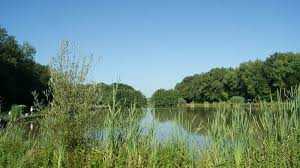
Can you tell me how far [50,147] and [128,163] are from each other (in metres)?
2.46

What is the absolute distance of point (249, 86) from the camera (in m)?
91.4

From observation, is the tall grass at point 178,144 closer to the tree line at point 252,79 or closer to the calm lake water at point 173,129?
the calm lake water at point 173,129

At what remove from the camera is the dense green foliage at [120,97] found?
7.40 metres

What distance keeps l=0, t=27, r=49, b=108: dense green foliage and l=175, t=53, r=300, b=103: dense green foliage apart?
133 ft

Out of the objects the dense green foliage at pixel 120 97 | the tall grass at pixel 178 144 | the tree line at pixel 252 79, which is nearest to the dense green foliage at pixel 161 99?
the dense green foliage at pixel 120 97

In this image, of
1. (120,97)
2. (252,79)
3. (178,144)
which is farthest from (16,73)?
(178,144)

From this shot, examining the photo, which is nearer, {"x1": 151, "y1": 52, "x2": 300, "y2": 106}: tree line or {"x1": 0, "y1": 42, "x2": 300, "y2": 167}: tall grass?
{"x1": 0, "y1": 42, "x2": 300, "y2": 167}: tall grass

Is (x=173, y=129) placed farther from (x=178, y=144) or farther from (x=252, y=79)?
(x=252, y=79)

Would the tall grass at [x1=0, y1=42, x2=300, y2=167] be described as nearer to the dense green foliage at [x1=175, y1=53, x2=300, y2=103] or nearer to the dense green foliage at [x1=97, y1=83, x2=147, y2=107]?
the dense green foliage at [x1=97, y1=83, x2=147, y2=107]

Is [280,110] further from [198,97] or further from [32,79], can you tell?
[198,97]

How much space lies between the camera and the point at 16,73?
65188 mm

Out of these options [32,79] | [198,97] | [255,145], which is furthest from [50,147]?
[198,97]

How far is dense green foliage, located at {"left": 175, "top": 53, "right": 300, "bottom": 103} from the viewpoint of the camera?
286 ft

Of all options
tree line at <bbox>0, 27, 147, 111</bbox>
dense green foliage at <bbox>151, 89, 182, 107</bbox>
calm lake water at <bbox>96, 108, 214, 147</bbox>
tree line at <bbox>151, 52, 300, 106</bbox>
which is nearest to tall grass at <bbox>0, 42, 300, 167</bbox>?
calm lake water at <bbox>96, 108, 214, 147</bbox>
